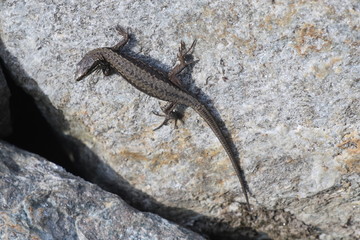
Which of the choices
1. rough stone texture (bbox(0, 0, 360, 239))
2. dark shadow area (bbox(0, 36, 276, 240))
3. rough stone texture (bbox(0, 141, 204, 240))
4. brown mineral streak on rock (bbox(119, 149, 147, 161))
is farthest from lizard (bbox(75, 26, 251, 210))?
rough stone texture (bbox(0, 141, 204, 240))

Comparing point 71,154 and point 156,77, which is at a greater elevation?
point 156,77

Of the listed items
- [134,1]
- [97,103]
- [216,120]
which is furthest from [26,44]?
[216,120]

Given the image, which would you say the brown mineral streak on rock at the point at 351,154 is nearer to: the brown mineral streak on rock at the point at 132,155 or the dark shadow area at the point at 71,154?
the dark shadow area at the point at 71,154

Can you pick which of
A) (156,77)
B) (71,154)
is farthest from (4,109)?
(156,77)

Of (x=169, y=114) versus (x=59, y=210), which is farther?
(x=169, y=114)

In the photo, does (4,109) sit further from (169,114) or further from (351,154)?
(351,154)

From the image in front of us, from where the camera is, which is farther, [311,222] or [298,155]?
[311,222]

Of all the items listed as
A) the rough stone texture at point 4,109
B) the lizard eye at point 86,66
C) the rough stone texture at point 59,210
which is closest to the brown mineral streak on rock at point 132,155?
the rough stone texture at point 59,210

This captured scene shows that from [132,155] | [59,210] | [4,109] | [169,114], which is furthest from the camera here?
[4,109]

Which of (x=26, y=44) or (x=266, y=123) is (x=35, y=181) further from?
(x=266, y=123)
